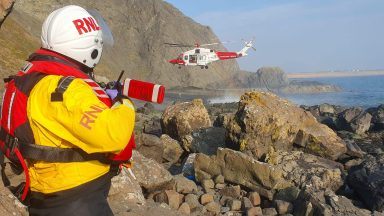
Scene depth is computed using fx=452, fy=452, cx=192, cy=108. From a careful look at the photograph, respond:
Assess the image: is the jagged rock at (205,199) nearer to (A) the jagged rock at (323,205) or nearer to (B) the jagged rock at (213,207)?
(B) the jagged rock at (213,207)

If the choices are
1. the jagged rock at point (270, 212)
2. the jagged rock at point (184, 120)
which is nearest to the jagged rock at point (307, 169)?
the jagged rock at point (270, 212)

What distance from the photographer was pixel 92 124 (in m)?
2.62

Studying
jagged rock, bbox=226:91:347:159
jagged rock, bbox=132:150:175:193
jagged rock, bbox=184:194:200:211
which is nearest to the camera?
jagged rock, bbox=132:150:175:193

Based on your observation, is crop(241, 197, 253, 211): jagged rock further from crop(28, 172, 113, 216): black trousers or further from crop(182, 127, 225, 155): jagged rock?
crop(28, 172, 113, 216): black trousers

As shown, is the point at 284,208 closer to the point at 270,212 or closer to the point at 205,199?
the point at 270,212

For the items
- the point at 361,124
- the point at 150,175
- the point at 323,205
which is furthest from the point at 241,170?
the point at 361,124

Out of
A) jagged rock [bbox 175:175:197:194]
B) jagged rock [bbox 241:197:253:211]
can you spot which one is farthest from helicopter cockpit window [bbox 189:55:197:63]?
Answer: jagged rock [bbox 241:197:253:211]

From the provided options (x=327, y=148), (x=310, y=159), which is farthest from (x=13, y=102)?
(x=327, y=148)

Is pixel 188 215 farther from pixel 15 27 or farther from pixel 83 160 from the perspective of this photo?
pixel 15 27

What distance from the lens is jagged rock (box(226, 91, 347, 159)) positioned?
1243cm

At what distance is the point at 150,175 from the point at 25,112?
598 centimetres

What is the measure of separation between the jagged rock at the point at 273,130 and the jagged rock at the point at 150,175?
4024mm

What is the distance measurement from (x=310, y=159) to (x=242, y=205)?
3.23 meters

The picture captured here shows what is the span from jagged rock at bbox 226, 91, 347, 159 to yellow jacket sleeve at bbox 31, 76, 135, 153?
970 cm
